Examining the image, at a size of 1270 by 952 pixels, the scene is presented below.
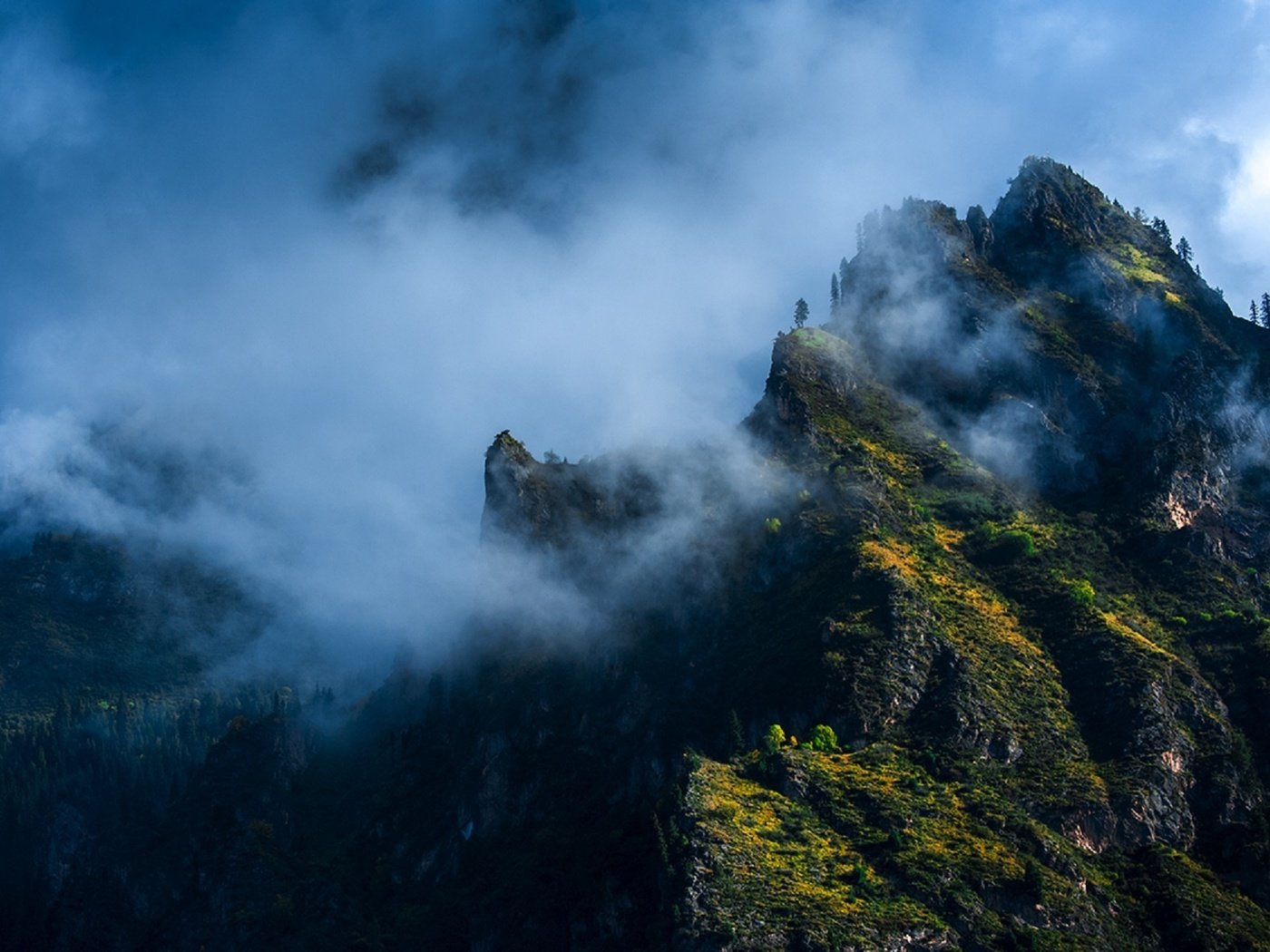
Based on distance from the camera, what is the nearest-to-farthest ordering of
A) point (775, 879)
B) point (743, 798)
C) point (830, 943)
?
1. point (830, 943)
2. point (775, 879)
3. point (743, 798)

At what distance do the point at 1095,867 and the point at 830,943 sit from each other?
131ft

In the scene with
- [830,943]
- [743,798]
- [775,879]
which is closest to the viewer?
[830,943]

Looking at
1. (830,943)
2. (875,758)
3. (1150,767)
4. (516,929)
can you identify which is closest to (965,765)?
(875,758)

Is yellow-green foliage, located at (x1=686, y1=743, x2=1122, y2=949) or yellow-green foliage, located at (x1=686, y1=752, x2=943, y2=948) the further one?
yellow-green foliage, located at (x1=686, y1=743, x2=1122, y2=949)

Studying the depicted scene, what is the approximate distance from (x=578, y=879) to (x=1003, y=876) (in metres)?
53.6

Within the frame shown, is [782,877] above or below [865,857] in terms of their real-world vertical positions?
below

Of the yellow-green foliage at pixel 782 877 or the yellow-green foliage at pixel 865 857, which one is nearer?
the yellow-green foliage at pixel 782 877

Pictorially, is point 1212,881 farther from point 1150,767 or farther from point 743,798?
point 743,798

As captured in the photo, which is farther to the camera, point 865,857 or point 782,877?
point 865,857

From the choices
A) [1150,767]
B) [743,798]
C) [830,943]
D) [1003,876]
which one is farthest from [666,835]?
[1150,767]

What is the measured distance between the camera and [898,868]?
584 feet

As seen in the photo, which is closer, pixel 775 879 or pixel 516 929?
pixel 775 879

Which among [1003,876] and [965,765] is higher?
[965,765]

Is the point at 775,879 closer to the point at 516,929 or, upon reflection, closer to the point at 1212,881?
the point at 516,929
